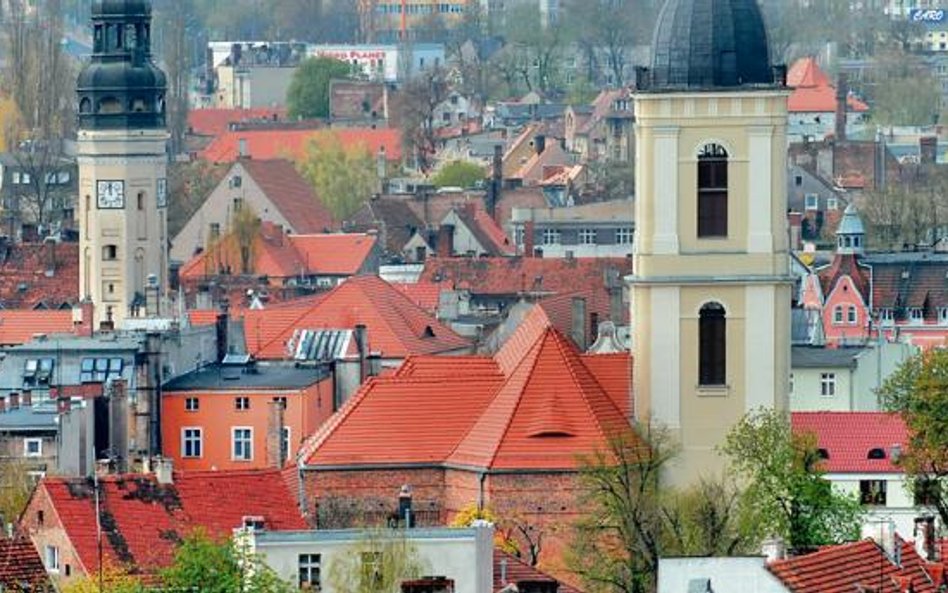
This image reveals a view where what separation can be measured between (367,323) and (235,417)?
805 centimetres

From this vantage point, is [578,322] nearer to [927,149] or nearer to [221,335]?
[221,335]

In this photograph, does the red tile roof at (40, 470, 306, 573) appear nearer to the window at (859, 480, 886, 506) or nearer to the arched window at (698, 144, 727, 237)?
the arched window at (698, 144, 727, 237)

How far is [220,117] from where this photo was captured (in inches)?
6609

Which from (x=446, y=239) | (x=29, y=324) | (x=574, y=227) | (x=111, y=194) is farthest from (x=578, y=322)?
(x=574, y=227)

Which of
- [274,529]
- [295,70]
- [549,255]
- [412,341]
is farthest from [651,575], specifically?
[295,70]

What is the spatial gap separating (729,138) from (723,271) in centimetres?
158

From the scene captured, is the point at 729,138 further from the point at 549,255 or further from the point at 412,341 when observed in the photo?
the point at 549,255

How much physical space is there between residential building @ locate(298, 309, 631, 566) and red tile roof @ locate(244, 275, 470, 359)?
1829cm

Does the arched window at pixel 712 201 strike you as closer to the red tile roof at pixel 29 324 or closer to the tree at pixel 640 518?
the tree at pixel 640 518

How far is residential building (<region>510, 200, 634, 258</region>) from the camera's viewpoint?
11750cm

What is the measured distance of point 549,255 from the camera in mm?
113250

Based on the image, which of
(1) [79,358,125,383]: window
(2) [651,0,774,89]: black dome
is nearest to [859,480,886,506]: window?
(2) [651,0,774,89]: black dome

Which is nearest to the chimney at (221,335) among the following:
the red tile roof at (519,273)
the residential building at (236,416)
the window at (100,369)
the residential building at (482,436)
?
the window at (100,369)

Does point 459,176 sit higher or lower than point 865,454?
higher
